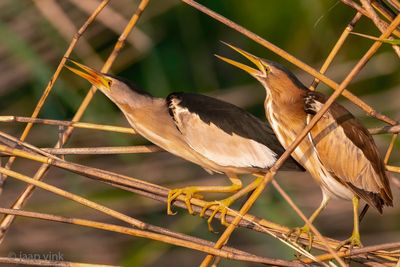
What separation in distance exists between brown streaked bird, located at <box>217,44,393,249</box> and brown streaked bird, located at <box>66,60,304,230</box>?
98mm

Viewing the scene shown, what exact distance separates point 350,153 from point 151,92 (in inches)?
53.5

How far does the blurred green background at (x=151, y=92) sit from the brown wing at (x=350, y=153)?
76cm

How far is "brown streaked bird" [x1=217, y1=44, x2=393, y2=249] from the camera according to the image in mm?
2562

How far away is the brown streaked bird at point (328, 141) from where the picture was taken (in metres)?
2.56

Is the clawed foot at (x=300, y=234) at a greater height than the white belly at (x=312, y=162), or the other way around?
the white belly at (x=312, y=162)

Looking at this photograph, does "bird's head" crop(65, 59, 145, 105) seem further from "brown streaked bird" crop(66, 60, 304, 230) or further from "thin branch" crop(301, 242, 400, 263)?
"thin branch" crop(301, 242, 400, 263)

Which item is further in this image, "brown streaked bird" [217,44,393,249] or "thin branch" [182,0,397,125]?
"brown streaked bird" [217,44,393,249]

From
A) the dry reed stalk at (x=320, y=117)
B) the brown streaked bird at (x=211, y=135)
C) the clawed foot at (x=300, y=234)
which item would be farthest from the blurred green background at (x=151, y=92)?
the dry reed stalk at (x=320, y=117)

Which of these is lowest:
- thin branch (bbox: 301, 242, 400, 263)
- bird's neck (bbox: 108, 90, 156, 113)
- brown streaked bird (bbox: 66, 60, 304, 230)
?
thin branch (bbox: 301, 242, 400, 263)

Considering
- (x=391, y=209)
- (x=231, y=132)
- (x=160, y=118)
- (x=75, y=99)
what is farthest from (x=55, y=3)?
(x=391, y=209)

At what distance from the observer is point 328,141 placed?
2.62 m

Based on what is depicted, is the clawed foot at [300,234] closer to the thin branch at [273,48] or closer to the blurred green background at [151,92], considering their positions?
the thin branch at [273,48]

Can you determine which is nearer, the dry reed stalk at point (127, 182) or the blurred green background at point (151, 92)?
the dry reed stalk at point (127, 182)

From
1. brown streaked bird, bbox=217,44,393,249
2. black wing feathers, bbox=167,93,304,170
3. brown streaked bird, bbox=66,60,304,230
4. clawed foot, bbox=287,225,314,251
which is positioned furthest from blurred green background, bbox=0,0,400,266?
clawed foot, bbox=287,225,314,251
